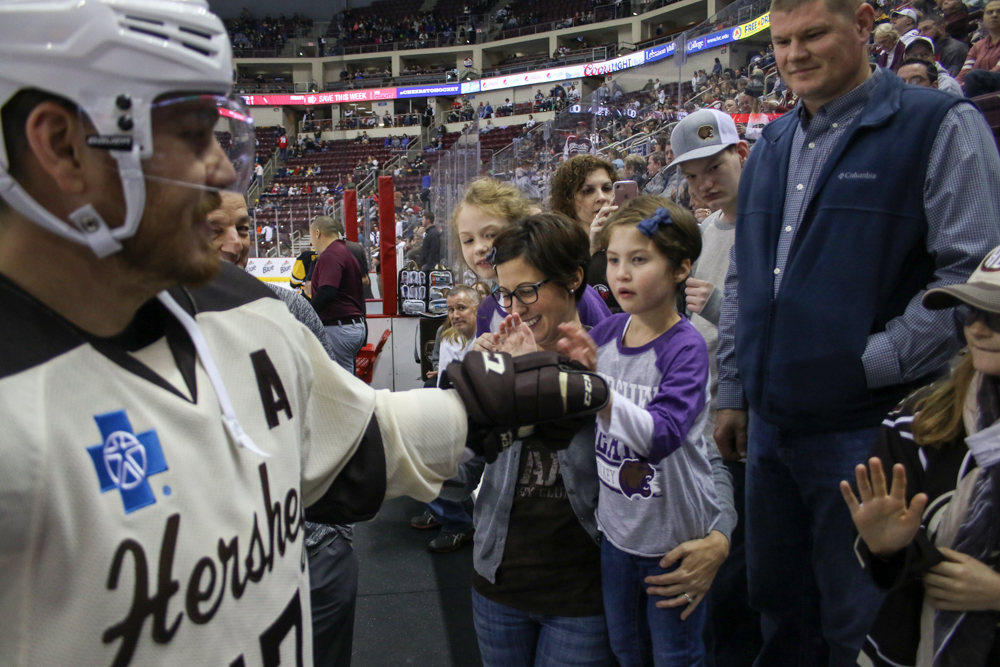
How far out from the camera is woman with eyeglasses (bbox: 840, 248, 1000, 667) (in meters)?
1.15

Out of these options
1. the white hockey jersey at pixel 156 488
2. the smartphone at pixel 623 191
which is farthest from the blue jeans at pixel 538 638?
the smartphone at pixel 623 191

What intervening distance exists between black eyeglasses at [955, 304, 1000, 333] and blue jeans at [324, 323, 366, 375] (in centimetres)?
446

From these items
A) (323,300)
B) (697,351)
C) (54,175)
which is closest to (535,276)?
(697,351)

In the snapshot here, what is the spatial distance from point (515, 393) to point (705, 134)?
1.44 metres

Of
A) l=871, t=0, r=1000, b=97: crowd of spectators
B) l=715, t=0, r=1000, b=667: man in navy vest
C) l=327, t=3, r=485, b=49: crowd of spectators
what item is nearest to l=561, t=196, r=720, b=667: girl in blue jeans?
l=715, t=0, r=1000, b=667: man in navy vest

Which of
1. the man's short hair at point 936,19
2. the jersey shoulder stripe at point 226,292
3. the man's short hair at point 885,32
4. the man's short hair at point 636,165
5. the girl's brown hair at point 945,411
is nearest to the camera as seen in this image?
the jersey shoulder stripe at point 226,292

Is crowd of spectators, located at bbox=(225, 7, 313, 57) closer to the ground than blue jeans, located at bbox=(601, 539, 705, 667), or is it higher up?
higher up

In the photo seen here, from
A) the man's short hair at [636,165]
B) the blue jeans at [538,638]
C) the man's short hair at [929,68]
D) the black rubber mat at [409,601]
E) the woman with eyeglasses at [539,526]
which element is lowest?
the black rubber mat at [409,601]

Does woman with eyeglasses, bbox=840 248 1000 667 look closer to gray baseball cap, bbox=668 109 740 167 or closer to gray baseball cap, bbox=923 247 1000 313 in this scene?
gray baseball cap, bbox=923 247 1000 313

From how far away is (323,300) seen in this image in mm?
5082

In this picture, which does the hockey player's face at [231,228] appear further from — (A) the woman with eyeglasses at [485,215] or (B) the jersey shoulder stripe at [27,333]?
(B) the jersey shoulder stripe at [27,333]

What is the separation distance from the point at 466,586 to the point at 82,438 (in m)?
2.66

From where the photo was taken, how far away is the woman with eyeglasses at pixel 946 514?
115 centimetres

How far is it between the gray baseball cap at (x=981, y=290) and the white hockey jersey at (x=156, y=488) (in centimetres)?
113
